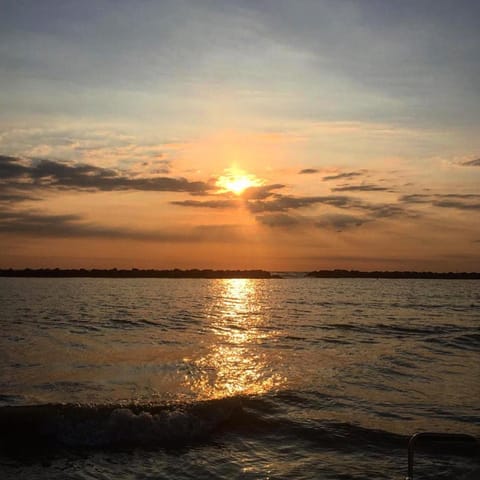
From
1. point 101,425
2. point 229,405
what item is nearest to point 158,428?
point 101,425

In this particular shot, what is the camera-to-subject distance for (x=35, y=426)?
13828 mm

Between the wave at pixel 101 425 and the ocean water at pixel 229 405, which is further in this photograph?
the wave at pixel 101 425

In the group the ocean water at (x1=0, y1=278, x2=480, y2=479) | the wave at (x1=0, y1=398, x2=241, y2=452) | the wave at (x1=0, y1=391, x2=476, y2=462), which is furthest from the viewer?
the wave at (x1=0, y1=398, x2=241, y2=452)

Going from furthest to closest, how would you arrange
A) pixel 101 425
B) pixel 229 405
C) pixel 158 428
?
1. pixel 229 405
2. pixel 158 428
3. pixel 101 425

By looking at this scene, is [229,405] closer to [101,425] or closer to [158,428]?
[158,428]

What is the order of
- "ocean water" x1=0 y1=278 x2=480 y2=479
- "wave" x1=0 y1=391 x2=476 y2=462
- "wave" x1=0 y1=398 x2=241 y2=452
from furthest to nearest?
"wave" x1=0 y1=398 x2=241 y2=452
"wave" x1=0 y1=391 x2=476 y2=462
"ocean water" x1=0 y1=278 x2=480 y2=479

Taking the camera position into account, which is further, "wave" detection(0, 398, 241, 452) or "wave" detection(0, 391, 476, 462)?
"wave" detection(0, 398, 241, 452)

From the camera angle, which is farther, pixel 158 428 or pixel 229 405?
pixel 229 405

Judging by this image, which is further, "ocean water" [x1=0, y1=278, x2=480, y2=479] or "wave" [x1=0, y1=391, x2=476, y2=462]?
"wave" [x1=0, y1=391, x2=476, y2=462]

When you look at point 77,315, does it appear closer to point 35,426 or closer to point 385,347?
point 385,347

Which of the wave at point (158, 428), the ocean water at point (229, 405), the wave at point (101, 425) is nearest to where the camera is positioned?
the ocean water at point (229, 405)

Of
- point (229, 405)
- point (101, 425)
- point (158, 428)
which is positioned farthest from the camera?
point (229, 405)

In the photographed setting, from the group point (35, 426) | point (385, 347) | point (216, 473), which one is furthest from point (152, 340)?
point (216, 473)

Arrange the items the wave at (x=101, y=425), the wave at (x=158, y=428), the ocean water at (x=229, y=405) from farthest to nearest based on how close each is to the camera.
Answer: the wave at (x=101, y=425) → the wave at (x=158, y=428) → the ocean water at (x=229, y=405)
